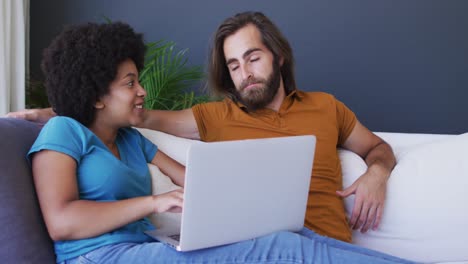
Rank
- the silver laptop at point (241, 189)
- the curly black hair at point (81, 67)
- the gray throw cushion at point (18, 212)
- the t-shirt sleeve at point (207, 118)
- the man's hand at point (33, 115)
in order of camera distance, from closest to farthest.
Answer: the silver laptop at point (241, 189)
the gray throw cushion at point (18, 212)
the curly black hair at point (81, 67)
the man's hand at point (33, 115)
the t-shirt sleeve at point (207, 118)

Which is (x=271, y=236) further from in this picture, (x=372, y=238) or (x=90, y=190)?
(x=372, y=238)

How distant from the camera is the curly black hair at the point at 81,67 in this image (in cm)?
133

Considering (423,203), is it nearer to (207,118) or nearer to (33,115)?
(207,118)

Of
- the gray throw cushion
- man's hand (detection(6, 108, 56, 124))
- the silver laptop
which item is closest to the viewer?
the silver laptop

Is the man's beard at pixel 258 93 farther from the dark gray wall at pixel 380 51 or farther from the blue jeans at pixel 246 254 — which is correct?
the dark gray wall at pixel 380 51

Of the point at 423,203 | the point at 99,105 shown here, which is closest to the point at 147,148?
the point at 99,105

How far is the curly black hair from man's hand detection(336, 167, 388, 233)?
0.80 m

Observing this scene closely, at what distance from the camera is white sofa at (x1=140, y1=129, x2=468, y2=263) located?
1.63 meters

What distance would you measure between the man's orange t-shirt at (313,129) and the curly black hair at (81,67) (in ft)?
1.61

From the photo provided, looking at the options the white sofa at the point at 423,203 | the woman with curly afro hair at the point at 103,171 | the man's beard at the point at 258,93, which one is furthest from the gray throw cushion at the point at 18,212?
the man's beard at the point at 258,93

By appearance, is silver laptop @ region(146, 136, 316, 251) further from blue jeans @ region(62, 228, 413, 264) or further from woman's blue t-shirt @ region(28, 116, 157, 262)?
woman's blue t-shirt @ region(28, 116, 157, 262)

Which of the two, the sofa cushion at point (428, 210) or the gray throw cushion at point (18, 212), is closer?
the gray throw cushion at point (18, 212)

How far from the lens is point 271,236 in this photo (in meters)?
1.18

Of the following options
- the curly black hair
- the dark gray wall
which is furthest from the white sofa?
the dark gray wall
